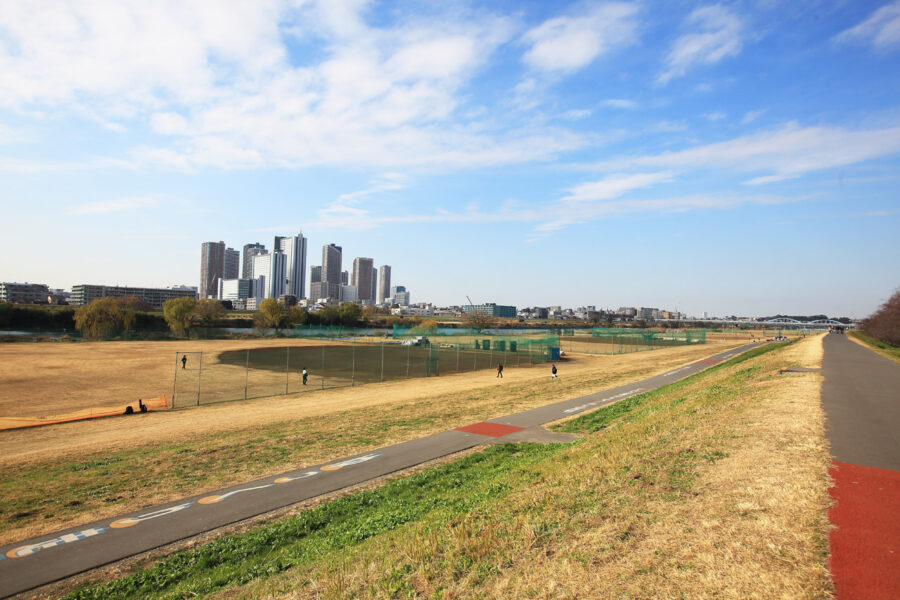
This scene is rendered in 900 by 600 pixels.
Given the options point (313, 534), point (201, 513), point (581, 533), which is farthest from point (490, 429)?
point (581, 533)

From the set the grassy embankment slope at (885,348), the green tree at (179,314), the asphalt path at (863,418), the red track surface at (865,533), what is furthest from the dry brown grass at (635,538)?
the green tree at (179,314)

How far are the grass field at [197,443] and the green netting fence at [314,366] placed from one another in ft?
16.2

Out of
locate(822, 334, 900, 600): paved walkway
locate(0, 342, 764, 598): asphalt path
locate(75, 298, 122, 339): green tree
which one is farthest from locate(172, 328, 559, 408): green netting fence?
locate(75, 298, 122, 339): green tree

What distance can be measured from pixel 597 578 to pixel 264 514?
27.0ft

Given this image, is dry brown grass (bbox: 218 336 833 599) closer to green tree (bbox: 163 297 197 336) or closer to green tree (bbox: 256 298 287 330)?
green tree (bbox: 163 297 197 336)

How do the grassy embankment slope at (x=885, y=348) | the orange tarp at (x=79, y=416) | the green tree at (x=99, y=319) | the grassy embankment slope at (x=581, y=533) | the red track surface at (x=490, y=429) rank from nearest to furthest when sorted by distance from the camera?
the grassy embankment slope at (x=581, y=533) → the red track surface at (x=490, y=429) → the orange tarp at (x=79, y=416) → the grassy embankment slope at (x=885, y=348) → the green tree at (x=99, y=319)

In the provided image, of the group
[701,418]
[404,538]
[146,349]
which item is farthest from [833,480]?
[146,349]

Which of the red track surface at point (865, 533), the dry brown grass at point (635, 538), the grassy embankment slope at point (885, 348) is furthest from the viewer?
the grassy embankment slope at point (885, 348)

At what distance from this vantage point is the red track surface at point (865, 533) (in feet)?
14.1

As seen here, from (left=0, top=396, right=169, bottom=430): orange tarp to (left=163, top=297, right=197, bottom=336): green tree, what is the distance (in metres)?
88.3

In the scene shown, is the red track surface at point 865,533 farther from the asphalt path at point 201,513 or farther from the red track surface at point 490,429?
the red track surface at point 490,429

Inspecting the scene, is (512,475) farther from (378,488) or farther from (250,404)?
(250,404)

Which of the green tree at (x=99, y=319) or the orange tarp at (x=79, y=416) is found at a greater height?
the green tree at (x=99, y=319)

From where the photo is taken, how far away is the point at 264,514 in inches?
408
